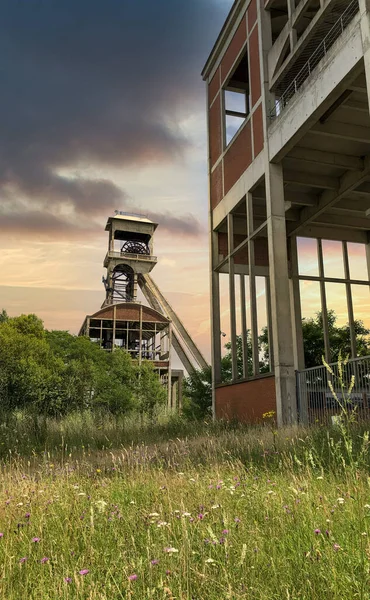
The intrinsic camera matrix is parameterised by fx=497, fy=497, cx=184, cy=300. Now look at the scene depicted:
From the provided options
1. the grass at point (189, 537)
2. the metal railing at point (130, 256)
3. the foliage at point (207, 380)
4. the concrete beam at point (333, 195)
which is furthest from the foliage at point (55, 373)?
the grass at point (189, 537)

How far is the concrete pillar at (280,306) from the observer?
40.7ft

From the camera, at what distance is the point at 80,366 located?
1387 inches

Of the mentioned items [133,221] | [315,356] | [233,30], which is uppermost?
[133,221]

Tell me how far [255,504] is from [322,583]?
174 centimetres

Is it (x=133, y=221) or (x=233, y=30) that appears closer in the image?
(x=233, y=30)

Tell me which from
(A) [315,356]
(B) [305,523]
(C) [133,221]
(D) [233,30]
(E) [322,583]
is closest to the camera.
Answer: (E) [322,583]

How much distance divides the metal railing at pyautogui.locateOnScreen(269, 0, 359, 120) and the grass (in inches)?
413

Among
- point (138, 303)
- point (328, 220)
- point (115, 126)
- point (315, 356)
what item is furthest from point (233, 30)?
point (138, 303)

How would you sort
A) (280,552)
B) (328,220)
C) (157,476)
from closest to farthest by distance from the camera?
(280,552)
(157,476)
(328,220)

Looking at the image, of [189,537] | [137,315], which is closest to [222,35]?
[189,537]

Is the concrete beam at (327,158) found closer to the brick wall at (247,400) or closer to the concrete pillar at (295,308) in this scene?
the concrete pillar at (295,308)

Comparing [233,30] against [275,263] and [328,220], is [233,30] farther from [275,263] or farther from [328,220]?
[275,263]

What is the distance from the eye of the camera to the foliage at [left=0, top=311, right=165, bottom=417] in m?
30.7

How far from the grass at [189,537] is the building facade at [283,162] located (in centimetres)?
776
